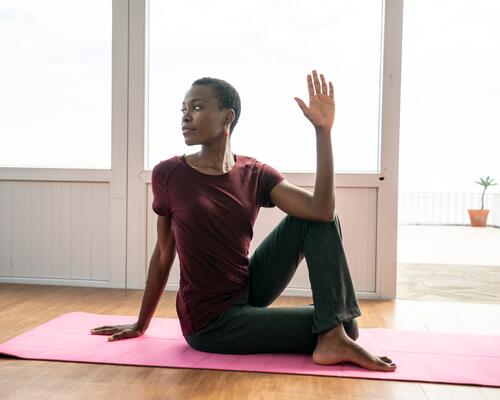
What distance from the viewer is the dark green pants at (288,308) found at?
183 centimetres

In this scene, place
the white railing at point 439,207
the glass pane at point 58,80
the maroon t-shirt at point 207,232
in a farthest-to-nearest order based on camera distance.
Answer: the white railing at point 439,207 < the glass pane at point 58,80 < the maroon t-shirt at point 207,232

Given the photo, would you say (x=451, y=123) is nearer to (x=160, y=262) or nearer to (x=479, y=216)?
(x=479, y=216)

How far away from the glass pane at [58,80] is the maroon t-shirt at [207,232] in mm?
1748

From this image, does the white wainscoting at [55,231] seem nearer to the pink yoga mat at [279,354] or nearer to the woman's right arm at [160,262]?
the pink yoga mat at [279,354]

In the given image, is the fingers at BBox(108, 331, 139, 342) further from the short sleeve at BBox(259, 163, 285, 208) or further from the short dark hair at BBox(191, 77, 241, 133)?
the short dark hair at BBox(191, 77, 241, 133)

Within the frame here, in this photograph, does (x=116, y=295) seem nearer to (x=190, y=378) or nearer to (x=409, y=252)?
(x=190, y=378)

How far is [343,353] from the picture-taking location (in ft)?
5.96

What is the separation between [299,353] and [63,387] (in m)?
0.75

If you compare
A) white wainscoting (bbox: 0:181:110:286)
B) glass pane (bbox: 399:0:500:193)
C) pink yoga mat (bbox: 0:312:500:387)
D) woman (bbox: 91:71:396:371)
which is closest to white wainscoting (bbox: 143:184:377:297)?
pink yoga mat (bbox: 0:312:500:387)

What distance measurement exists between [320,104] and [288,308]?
639mm

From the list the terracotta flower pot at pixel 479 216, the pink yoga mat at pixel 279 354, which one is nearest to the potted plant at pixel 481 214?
the terracotta flower pot at pixel 479 216

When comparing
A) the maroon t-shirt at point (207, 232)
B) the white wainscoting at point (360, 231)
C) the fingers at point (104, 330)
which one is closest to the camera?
the maroon t-shirt at point (207, 232)

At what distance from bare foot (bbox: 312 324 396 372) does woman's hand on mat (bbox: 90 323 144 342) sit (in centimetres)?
67

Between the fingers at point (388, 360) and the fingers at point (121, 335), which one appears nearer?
the fingers at point (388, 360)
